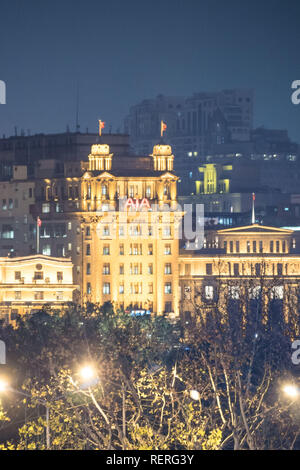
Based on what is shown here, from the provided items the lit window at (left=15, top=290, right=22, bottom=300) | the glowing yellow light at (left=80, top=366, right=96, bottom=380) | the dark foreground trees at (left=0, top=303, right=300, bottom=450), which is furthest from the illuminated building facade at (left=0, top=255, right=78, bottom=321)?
the glowing yellow light at (left=80, top=366, right=96, bottom=380)

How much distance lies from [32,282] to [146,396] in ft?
356

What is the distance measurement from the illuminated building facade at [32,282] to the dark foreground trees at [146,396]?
72018mm

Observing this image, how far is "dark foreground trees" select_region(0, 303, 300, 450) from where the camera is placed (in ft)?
242

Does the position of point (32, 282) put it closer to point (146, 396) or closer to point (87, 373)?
point (146, 396)

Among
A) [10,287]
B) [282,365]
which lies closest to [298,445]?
[282,365]

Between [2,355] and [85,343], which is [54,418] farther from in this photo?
[2,355]

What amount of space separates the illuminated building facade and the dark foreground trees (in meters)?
72.0

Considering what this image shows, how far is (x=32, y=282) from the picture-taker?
7554 inches

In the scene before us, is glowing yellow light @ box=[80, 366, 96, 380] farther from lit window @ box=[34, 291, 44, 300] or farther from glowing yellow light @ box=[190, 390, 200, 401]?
lit window @ box=[34, 291, 44, 300]

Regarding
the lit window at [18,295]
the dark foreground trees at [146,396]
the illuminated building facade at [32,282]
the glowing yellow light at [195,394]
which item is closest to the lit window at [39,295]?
the illuminated building facade at [32,282]

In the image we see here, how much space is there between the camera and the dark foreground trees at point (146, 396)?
73750 mm

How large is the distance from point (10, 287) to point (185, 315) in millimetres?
23387

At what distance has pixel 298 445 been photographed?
8781cm

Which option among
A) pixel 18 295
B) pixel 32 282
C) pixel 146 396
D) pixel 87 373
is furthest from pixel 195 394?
pixel 32 282
